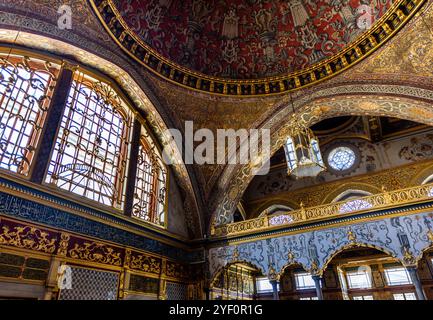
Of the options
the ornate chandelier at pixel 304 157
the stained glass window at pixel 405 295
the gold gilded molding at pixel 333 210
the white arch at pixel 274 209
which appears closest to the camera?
the ornate chandelier at pixel 304 157

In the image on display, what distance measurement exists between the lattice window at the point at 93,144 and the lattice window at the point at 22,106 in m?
0.41

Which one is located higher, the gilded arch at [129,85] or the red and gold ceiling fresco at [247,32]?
the red and gold ceiling fresco at [247,32]

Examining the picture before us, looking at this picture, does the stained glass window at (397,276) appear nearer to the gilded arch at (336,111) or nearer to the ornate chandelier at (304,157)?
the gilded arch at (336,111)

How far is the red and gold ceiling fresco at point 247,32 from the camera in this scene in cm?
693

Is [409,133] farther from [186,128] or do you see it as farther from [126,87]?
[126,87]

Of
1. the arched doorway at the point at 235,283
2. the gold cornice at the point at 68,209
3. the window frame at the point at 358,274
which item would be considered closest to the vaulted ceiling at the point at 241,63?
the gold cornice at the point at 68,209

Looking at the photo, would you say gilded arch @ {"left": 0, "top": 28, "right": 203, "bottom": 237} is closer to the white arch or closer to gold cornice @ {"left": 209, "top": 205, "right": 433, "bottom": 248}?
gold cornice @ {"left": 209, "top": 205, "right": 433, "bottom": 248}

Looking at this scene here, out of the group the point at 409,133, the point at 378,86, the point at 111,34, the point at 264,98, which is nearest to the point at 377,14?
the point at 378,86

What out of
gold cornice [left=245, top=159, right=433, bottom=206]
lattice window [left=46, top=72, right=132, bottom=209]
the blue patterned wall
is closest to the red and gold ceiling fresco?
lattice window [left=46, top=72, right=132, bottom=209]

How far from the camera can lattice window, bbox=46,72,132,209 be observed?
5305 millimetres

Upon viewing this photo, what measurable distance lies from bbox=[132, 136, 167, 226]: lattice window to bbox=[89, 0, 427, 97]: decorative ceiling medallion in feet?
6.50

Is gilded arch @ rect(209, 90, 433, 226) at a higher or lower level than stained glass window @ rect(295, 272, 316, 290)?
higher

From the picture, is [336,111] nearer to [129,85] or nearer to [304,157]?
[304,157]

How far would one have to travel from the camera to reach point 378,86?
6.44 metres
